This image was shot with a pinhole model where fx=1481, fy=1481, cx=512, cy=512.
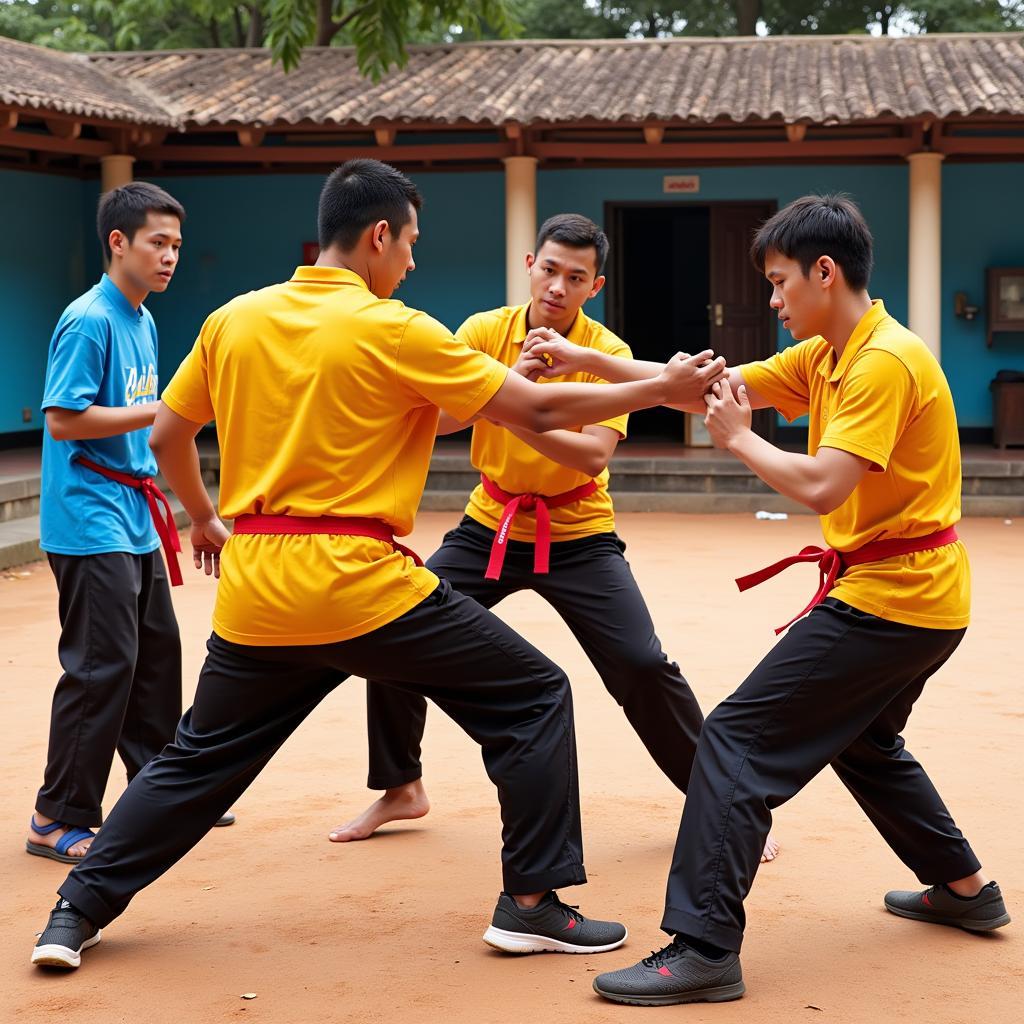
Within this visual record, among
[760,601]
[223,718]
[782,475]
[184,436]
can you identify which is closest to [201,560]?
[184,436]

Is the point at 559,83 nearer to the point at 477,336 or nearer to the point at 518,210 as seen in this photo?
the point at 518,210

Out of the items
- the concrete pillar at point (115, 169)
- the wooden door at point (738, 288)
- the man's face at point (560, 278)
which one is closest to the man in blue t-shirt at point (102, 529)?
the man's face at point (560, 278)

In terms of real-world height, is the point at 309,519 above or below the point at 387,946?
above

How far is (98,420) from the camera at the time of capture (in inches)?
167

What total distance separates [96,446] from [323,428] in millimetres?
1336

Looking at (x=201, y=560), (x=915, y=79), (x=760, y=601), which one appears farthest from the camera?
(x=915, y=79)

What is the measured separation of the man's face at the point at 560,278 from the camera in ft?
14.7

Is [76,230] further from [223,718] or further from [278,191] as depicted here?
[223,718]

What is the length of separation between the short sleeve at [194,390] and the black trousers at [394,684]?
570mm

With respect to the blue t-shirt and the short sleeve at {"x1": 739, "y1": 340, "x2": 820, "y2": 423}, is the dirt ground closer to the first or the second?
the blue t-shirt

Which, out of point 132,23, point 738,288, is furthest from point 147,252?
point 132,23

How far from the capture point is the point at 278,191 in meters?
15.6

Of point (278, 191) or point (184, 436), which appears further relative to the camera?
point (278, 191)

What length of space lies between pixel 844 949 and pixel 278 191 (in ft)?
43.4
